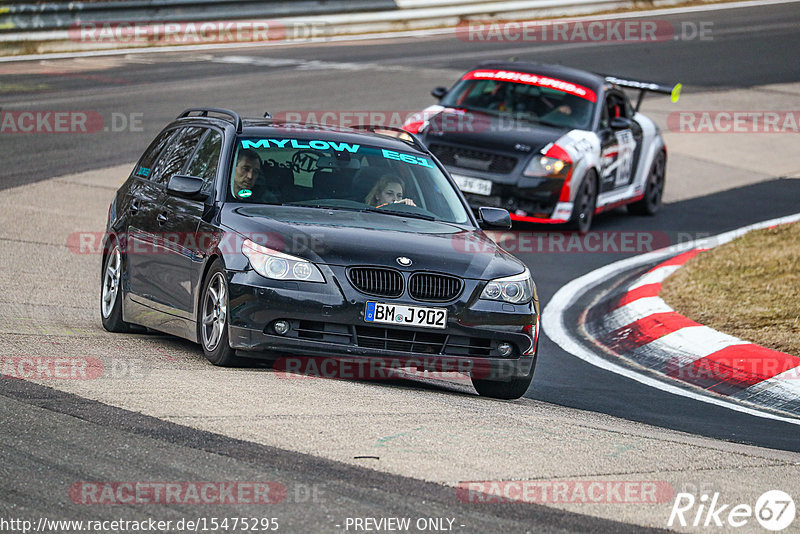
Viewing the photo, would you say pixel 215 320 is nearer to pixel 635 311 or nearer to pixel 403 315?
pixel 403 315

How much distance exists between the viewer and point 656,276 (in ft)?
41.1

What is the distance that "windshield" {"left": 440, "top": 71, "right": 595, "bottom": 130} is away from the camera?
1581cm

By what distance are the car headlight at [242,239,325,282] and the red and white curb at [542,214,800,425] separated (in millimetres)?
2757

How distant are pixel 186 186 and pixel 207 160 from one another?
615mm

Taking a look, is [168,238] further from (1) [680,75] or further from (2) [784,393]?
(1) [680,75]

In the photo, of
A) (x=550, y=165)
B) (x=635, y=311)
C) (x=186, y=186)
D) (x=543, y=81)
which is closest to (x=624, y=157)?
(x=543, y=81)

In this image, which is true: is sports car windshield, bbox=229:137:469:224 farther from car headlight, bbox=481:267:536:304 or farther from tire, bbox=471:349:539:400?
tire, bbox=471:349:539:400

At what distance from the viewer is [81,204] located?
576 inches

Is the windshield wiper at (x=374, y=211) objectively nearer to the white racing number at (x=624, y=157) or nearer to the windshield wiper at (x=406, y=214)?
the windshield wiper at (x=406, y=214)

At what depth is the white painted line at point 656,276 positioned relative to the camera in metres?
12.2

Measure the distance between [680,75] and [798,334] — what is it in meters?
19.6

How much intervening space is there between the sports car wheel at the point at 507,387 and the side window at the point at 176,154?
258 cm

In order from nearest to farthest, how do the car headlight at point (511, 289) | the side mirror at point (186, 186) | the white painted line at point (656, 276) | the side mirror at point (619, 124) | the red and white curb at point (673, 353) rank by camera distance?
the car headlight at point (511, 289) < the side mirror at point (186, 186) < the red and white curb at point (673, 353) < the white painted line at point (656, 276) < the side mirror at point (619, 124)

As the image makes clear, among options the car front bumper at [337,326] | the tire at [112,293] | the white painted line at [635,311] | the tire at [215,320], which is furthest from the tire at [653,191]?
the tire at [215,320]
